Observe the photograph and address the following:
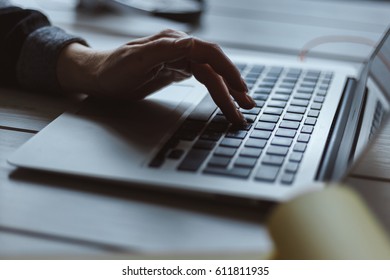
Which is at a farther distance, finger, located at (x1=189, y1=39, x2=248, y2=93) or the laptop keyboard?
finger, located at (x1=189, y1=39, x2=248, y2=93)

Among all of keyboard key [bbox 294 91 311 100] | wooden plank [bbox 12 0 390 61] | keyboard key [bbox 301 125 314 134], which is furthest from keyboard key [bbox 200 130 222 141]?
wooden plank [bbox 12 0 390 61]

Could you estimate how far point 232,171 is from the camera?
2.01 ft

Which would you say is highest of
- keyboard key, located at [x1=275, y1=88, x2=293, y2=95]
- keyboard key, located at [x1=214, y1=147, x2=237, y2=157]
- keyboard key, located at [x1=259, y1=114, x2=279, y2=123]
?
keyboard key, located at [x1=214, y1=147, x2=237, y2=157]

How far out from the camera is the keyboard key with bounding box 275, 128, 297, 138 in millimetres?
725

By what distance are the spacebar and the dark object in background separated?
561mm

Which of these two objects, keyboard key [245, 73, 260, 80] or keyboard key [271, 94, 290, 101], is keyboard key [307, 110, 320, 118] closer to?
keyboard key [271, 94, 290, 101]

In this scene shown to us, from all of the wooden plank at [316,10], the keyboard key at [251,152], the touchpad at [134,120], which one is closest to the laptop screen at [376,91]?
the keyboard key at [251,152]

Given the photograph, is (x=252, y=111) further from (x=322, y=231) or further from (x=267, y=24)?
(x=267, y=24)

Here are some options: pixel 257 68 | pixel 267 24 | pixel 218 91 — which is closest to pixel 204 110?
pixel 218 91

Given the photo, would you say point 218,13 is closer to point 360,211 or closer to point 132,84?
point 132,84

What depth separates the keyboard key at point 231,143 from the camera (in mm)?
683

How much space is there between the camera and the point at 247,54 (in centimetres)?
115

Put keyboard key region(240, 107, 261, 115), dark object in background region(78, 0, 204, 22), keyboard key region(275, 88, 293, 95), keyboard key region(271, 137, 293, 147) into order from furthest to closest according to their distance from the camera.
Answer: dark object in background region(78, 0, 204, 22) → keyboard key region(275, 88, 293, 95) → keyboard key region(240, 107, 261, 115) → keyboard key region(271, 137, 293, 147)

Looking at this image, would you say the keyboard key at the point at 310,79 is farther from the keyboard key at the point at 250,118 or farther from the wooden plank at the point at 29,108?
the wooden plank at the point at 29,108
